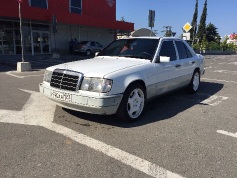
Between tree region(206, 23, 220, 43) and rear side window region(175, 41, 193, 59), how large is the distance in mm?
61763

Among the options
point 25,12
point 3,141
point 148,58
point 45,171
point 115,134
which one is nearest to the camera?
point 45,171

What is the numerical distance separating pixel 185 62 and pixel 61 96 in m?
3.39

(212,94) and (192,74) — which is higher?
(192,74)

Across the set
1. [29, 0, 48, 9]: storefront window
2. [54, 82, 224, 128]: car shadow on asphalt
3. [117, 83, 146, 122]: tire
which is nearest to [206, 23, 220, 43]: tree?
[29, 0, 48, 9]: storefront window

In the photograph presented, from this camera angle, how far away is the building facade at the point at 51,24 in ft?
67.7

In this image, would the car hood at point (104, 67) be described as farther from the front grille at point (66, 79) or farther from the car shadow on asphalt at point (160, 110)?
the car shadow on asphalt at point (160, 110)

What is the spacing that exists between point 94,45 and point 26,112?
69.0 feet

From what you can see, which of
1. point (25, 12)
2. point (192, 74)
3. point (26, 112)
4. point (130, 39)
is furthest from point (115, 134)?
point (25, 12)

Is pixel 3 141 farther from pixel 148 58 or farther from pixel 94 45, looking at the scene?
pixel 94 45

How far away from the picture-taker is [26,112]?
209 inches

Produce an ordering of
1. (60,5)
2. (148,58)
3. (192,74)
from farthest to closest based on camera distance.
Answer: (60,5), (192,74), (148,58)

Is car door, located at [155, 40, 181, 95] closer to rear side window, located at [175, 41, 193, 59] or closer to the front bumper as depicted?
rear side window, located at [175, 41, 193, 59]

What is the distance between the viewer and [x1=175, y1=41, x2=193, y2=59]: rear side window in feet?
21.2

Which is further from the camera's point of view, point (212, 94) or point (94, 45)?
point (94, 45)
